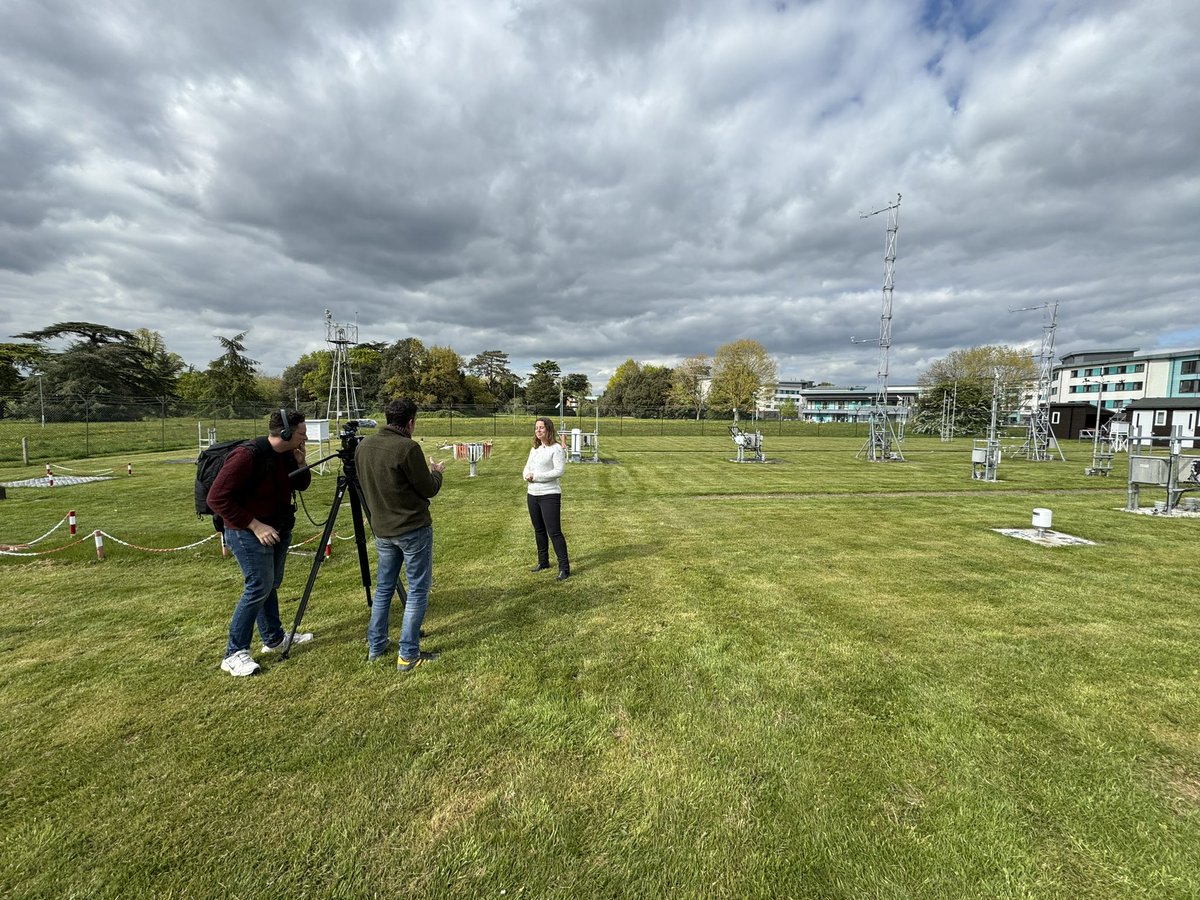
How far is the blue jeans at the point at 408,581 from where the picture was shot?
Result: 3795 millimetres

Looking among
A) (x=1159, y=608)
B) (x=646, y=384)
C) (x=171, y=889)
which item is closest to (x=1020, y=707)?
(x=1159, y=608)

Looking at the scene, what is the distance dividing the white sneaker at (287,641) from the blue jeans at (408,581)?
0.76 metres

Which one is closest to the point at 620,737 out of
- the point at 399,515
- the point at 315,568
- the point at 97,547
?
the point at 399,515

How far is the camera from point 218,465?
3789 mm

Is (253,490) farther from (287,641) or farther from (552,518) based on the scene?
(552,518)

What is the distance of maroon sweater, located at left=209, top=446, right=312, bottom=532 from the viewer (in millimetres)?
3527

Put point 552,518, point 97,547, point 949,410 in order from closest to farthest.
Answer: point 552,518, point 97,547, point 949,410

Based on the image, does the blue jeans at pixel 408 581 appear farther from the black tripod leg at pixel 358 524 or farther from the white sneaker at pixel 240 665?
the white sneaker at pixel 240 665

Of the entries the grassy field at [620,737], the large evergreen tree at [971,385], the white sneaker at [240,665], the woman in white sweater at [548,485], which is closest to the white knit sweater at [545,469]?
the woman in white sweater at [548,485]

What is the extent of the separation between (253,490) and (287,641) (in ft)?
4.40

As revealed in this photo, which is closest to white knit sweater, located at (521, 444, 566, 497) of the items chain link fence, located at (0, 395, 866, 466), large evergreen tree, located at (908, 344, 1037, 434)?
chain link fence, located at (0, 395, 866, 466)

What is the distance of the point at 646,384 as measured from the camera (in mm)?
93125

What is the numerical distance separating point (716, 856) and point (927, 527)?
8737mm

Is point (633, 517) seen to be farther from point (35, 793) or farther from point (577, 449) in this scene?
point (577, 449)
